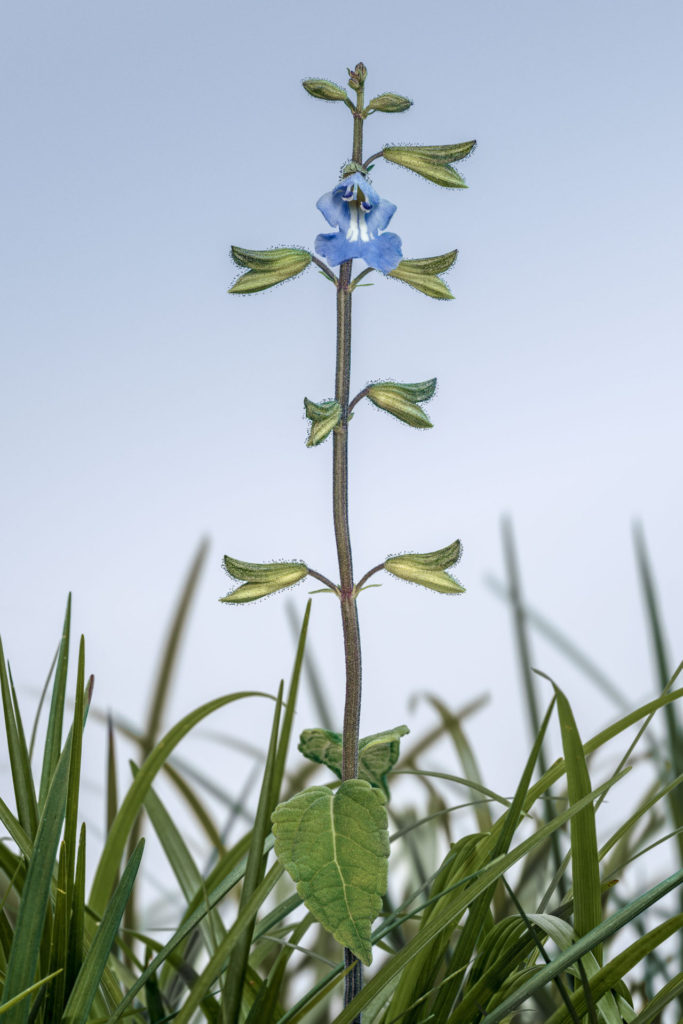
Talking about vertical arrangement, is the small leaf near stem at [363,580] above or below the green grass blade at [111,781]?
above

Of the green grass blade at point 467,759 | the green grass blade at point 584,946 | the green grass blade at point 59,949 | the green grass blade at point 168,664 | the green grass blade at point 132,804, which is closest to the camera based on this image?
the green grass blade at point 584,946

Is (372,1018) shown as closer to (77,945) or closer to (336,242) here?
(77,945)

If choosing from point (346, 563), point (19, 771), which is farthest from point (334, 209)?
point (19, 771)

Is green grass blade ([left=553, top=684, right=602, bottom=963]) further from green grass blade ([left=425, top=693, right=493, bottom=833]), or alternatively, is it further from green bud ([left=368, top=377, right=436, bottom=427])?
green grass blade ([left=425, top=693, right=493, bottom=833])

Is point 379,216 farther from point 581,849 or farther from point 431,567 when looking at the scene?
point 581,849

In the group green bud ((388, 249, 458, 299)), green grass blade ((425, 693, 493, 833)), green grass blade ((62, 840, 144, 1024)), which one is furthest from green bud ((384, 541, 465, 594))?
green grass blade ((425, 693, 493, 833))

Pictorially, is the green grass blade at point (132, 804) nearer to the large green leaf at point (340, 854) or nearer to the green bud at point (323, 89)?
the large green leaf at point (340, 854)

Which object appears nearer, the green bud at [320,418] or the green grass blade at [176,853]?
the green bud at [320,418]

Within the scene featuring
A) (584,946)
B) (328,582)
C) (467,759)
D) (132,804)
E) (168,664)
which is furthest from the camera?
(168,664)

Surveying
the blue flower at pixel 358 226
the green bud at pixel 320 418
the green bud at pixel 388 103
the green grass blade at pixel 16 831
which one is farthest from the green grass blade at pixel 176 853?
the green bud at pixel 388 103
